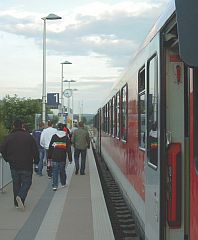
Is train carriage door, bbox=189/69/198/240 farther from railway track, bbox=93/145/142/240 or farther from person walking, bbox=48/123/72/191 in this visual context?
person walking, bbox=48/123/72/191

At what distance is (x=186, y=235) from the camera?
4.54m

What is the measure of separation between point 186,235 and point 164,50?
65.1 inches

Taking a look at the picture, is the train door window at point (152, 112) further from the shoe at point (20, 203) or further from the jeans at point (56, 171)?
the jeans at point (56, 171)

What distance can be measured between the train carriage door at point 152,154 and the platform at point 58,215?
2.45 meters

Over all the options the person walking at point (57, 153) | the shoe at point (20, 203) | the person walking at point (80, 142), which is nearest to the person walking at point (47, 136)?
the person walking at point (80, 142)

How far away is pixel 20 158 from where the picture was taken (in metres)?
11.0

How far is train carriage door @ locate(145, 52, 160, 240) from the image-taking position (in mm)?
5156

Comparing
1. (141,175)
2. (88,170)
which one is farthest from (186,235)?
(88,170)

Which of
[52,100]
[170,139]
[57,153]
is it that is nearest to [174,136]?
[170,139]

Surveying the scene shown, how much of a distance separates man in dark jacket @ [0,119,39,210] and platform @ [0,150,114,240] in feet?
1.41

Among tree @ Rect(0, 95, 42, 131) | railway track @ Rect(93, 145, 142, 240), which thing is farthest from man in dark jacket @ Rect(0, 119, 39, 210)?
→ tree @ Rect(0, 95, 42, 131)

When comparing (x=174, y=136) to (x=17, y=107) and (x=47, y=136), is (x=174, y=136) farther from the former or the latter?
(x=17, y=107)

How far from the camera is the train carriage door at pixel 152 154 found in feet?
16.9

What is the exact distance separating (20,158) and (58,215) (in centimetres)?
135
